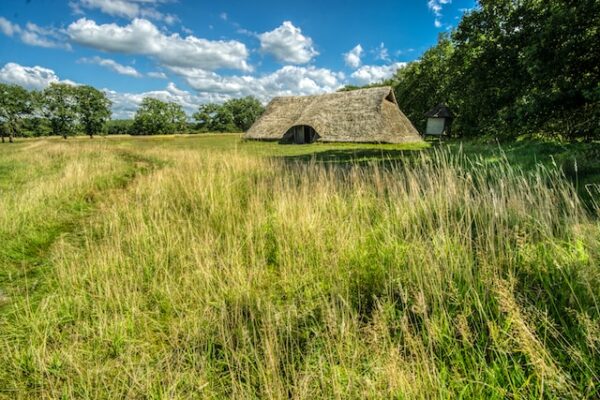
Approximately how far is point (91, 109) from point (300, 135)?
188 feet

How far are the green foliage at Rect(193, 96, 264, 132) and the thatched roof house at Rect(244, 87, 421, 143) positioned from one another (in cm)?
5242

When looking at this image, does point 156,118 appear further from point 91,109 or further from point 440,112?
point 440,112

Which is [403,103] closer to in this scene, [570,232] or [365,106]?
[365,106]

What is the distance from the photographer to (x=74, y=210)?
5.95 meters

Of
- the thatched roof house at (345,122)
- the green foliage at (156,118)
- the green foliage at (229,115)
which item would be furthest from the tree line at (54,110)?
the thatched roof house at (345,122)

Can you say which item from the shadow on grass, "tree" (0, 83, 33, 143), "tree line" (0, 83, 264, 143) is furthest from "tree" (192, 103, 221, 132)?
the shadow on grass

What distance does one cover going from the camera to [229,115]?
84688 millimetres

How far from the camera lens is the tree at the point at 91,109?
58.4m

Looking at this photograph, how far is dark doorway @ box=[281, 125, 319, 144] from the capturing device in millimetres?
25306

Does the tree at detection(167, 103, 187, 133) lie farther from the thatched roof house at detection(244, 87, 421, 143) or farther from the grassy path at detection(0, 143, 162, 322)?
the grassy path at detection(0, 143, 162, 322)

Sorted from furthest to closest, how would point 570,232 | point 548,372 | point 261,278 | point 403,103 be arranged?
point 403,103, point 261,278, point 570,232, point 548,372

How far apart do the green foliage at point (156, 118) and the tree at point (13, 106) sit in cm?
2647

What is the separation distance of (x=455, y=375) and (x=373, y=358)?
0.44m

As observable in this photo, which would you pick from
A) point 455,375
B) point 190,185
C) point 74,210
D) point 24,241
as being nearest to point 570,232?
point 455,375
